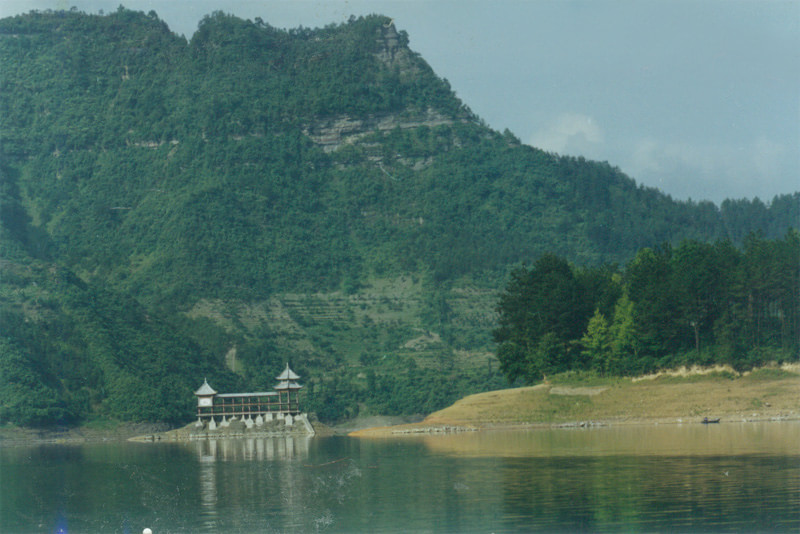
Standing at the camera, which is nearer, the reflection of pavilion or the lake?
the lake

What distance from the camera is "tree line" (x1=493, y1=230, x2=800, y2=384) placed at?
86062 mm

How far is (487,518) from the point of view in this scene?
36.1 metres

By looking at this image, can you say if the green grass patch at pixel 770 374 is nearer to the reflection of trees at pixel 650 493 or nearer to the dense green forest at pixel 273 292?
the dense green forest at pixel 273 292

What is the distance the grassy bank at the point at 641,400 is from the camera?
78125mm

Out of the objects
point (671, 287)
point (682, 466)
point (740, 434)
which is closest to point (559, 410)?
point (671, 287)

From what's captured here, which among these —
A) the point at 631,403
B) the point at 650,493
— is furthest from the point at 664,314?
the point at 650,493

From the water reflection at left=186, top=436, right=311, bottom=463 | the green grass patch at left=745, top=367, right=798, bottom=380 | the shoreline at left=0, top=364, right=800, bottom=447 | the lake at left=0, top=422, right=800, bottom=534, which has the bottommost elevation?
the water reflection at left=186, top=436, right=311, bottom=463

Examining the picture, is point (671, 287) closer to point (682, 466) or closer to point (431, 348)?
point (682, 466)

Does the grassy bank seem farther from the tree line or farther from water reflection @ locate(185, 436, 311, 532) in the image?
water reflection @ locate(185, 436, 311, 532)

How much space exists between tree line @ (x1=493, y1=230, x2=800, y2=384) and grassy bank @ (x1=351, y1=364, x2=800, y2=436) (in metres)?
2.29

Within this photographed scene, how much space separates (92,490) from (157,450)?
124 ft

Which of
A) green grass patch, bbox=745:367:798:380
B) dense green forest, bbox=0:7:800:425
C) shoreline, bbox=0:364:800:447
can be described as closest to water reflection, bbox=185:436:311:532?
shoreline, bbox=0:364:800:447

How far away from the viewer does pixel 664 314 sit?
88.6m

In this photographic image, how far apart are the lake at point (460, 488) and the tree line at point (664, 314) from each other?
52.9 feet
